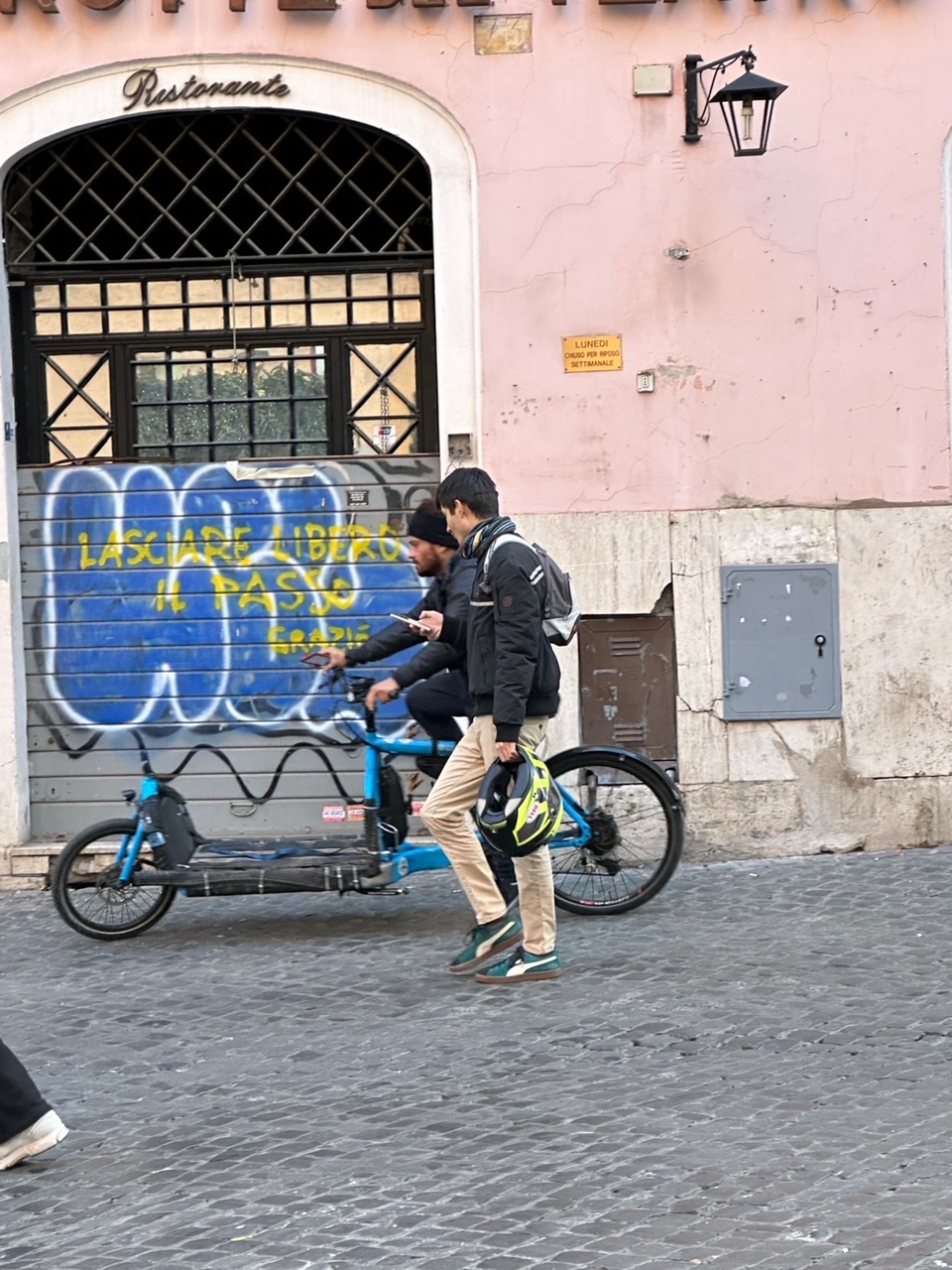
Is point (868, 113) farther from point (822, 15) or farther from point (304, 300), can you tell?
point (304, 300)

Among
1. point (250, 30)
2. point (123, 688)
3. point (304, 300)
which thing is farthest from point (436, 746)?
point (250, 30)

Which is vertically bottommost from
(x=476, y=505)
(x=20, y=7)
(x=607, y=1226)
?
(x=607, y=1226)

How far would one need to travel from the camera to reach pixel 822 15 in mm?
9000

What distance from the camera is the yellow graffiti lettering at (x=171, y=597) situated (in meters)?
9.28

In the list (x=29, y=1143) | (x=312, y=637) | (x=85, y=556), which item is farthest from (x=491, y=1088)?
(x=85, y=556)

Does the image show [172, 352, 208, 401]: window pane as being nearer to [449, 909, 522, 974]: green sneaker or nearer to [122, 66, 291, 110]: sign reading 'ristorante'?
[122, 66, 291, 110]: sign reading 'ristorante'

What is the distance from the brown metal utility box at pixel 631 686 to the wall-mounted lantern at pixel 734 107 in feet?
8.04

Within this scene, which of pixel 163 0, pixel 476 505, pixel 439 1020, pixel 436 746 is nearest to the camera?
pixel 439 1020

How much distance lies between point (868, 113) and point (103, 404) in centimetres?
432

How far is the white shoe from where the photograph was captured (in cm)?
488

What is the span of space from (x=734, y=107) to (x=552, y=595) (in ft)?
10.9

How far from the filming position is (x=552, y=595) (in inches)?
272

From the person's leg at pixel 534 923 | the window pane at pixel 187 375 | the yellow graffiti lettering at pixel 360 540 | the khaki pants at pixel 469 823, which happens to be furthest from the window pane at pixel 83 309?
the person's leg at pixel 534 923

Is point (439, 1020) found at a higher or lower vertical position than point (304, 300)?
lower
